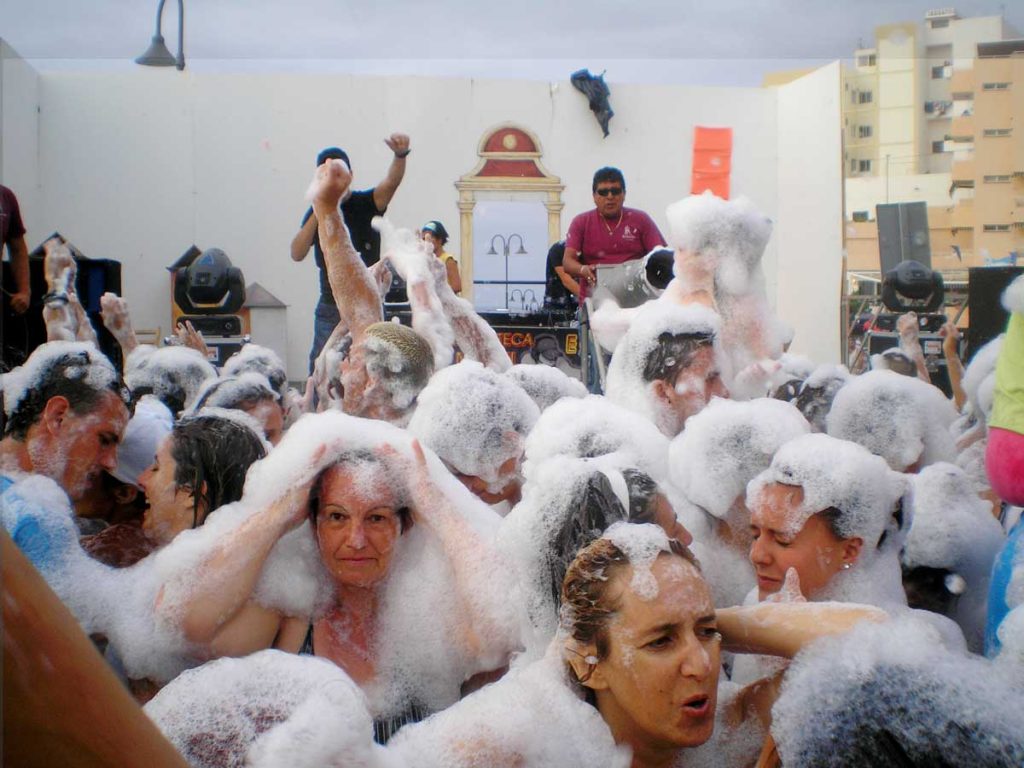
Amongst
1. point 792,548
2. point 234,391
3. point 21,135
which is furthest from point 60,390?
point 21,135

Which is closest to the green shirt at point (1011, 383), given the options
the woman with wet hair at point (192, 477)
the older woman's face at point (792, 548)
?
the older woman's face at point (792, 548)

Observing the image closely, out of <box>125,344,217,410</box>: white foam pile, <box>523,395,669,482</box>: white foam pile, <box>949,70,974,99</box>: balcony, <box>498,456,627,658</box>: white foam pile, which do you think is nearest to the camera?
<box>498,456,627,658</box>: white foam pile

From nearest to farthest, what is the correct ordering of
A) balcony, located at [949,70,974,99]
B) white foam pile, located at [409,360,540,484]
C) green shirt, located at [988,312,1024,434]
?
green shirt, located at [988,312,1024,434], white foam pile, located at [409,360,540,484], balcony, located at [949,70,974,99]

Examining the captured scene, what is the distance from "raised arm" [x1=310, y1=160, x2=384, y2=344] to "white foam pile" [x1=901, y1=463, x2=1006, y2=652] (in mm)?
1638

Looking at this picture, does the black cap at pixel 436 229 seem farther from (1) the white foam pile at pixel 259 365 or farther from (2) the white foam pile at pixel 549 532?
(2) the white foam pile at pixel 549 532

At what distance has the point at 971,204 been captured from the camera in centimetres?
317

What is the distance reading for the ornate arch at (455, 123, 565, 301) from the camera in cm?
442

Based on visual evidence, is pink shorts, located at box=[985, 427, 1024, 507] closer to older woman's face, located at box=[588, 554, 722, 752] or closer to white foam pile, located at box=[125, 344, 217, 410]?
older woman's face, located at box=[588, 554, 722, 752]

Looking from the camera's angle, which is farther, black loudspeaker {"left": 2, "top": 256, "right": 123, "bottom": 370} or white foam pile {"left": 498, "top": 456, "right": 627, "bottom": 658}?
black loudspeaker {"left": 2, "top": 256, "right": 123, "bottom": 370}

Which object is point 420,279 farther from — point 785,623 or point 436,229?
point 785,623

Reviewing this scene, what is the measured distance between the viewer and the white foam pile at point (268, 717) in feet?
4.45

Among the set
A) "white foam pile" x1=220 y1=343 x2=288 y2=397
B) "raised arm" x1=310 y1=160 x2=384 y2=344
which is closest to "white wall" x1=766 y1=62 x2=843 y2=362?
"raised arm" x1=310 y1=160 x2=384 y2=344

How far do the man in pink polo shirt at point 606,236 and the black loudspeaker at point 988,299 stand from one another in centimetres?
118

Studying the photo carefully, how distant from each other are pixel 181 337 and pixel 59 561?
77.7 inches
